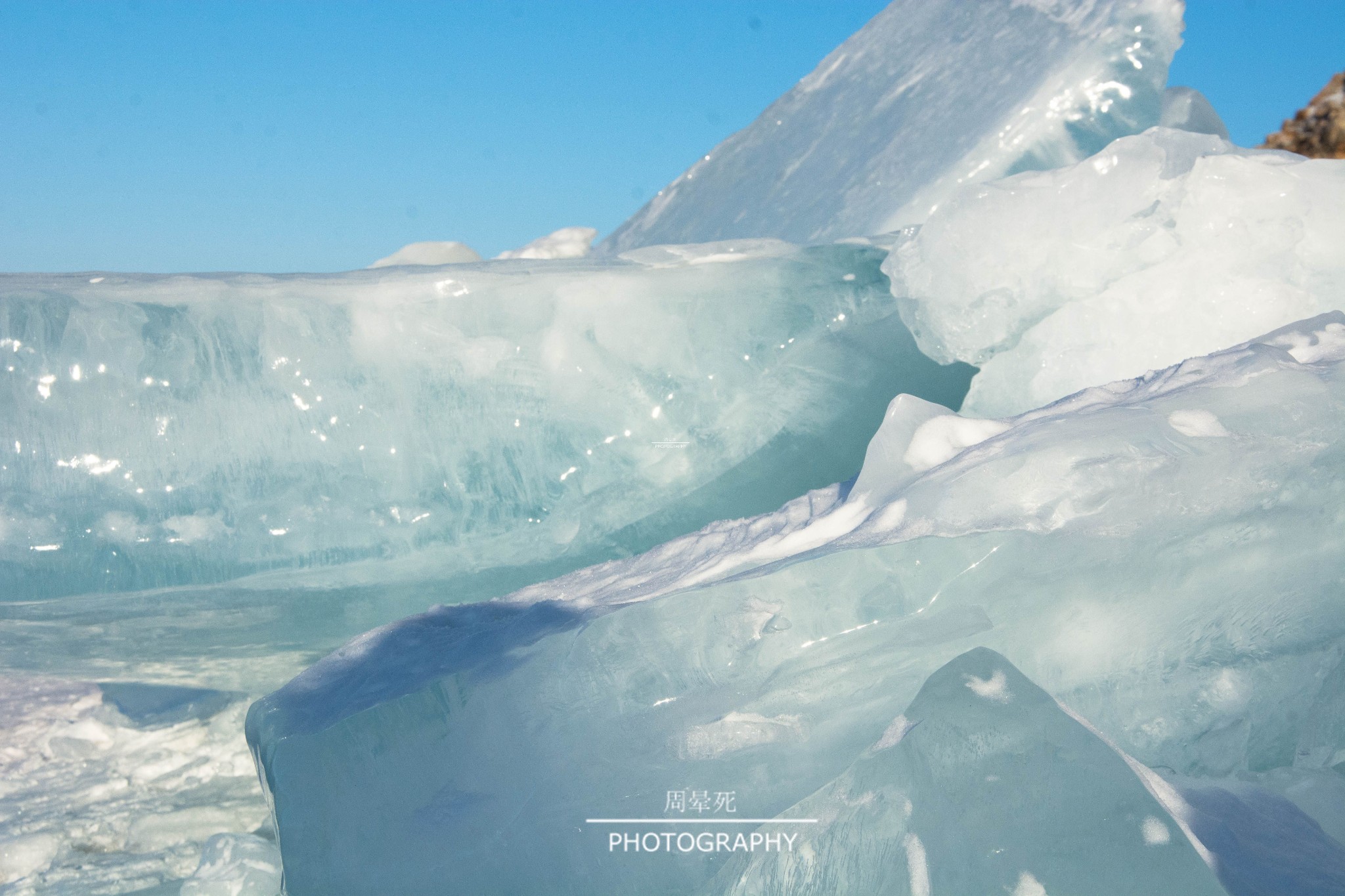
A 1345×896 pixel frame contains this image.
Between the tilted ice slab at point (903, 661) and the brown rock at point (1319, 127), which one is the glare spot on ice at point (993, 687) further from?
the brown rock at point (1319, 127)

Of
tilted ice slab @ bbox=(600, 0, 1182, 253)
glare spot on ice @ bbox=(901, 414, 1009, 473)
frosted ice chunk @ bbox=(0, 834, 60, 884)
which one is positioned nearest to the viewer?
glare spot on ice @ bbox=(901, 414, 1009, 473)

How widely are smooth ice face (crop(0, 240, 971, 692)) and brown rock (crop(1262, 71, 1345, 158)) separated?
7404 mm

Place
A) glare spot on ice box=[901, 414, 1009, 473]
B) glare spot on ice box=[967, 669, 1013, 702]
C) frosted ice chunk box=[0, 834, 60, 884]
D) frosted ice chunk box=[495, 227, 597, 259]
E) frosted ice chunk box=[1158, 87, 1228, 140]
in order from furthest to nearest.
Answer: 1. frosted ice chunk box=[495, 227, 597, 259]
2. frosted ice chunk box=[1158, 87, 1228, 140]
3. frosted ice chunk box=[0, 834, 60, 884]
4. glare spot on ice box=[901, 414, 1009, 473]
5. glare spot on ice box=[967, 669, 1013, 702]

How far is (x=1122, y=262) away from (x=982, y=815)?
113 centimetres

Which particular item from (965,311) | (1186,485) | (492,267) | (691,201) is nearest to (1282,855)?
(1186,485)

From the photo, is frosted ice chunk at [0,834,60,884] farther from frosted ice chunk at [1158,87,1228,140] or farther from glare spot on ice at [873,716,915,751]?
frosted ice chunk at [1158,87,1228,140]

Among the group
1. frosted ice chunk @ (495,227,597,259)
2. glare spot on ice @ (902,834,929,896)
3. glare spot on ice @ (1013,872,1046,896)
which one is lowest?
glare spot on ice @ (1013,872,1046,896)

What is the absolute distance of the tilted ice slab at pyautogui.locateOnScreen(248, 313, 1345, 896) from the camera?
1.04 meters

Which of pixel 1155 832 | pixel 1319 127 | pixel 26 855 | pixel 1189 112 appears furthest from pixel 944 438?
pixel 1319 127

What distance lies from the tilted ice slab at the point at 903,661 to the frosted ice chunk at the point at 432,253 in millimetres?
2583

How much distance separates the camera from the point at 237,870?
51.9 inches

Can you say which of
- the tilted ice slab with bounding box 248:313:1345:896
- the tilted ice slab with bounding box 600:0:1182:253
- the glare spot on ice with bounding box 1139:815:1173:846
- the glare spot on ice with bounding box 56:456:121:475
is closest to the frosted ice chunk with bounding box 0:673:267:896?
the glare spot on ice with bounding box 56:456:121:475

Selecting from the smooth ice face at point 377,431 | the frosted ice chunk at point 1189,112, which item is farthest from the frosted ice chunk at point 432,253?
the frosted ice chunk at point 1189,112

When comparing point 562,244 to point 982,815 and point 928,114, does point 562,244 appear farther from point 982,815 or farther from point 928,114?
point 982,815
